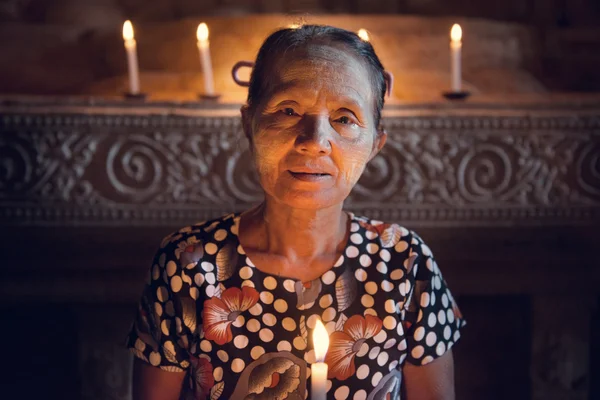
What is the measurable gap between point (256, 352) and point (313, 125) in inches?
16.7

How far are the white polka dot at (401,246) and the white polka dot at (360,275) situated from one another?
8cm

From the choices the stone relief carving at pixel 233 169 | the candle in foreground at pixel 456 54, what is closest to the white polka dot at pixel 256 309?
the stone relief carving at pixel 233 169

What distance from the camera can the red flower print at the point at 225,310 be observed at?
1257 millimetres

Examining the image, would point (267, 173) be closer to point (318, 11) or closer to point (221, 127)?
point (221, 127)

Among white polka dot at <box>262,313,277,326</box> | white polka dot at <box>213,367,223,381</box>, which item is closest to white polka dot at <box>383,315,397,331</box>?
white polka dot at <box>262,313,277,326</box>

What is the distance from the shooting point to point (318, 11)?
2.70 m

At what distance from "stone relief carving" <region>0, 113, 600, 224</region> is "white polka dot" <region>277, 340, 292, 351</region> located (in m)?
0.74

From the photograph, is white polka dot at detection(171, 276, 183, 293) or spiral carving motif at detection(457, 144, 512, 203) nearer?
white polka dot at detection(171, 276, 183, 293)

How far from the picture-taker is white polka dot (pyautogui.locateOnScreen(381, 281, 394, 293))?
51.0 inches

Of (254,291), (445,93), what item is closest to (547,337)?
(445,93)

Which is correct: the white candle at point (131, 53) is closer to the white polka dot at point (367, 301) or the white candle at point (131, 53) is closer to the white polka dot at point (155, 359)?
the white polka dot at point (155, 359)

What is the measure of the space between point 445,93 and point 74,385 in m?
1.48

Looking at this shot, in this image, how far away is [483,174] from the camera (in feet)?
6.34

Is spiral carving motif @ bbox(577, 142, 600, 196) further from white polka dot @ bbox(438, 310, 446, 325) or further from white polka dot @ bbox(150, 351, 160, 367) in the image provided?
white polka dot @ bbox(150, 351, 160, 367)
